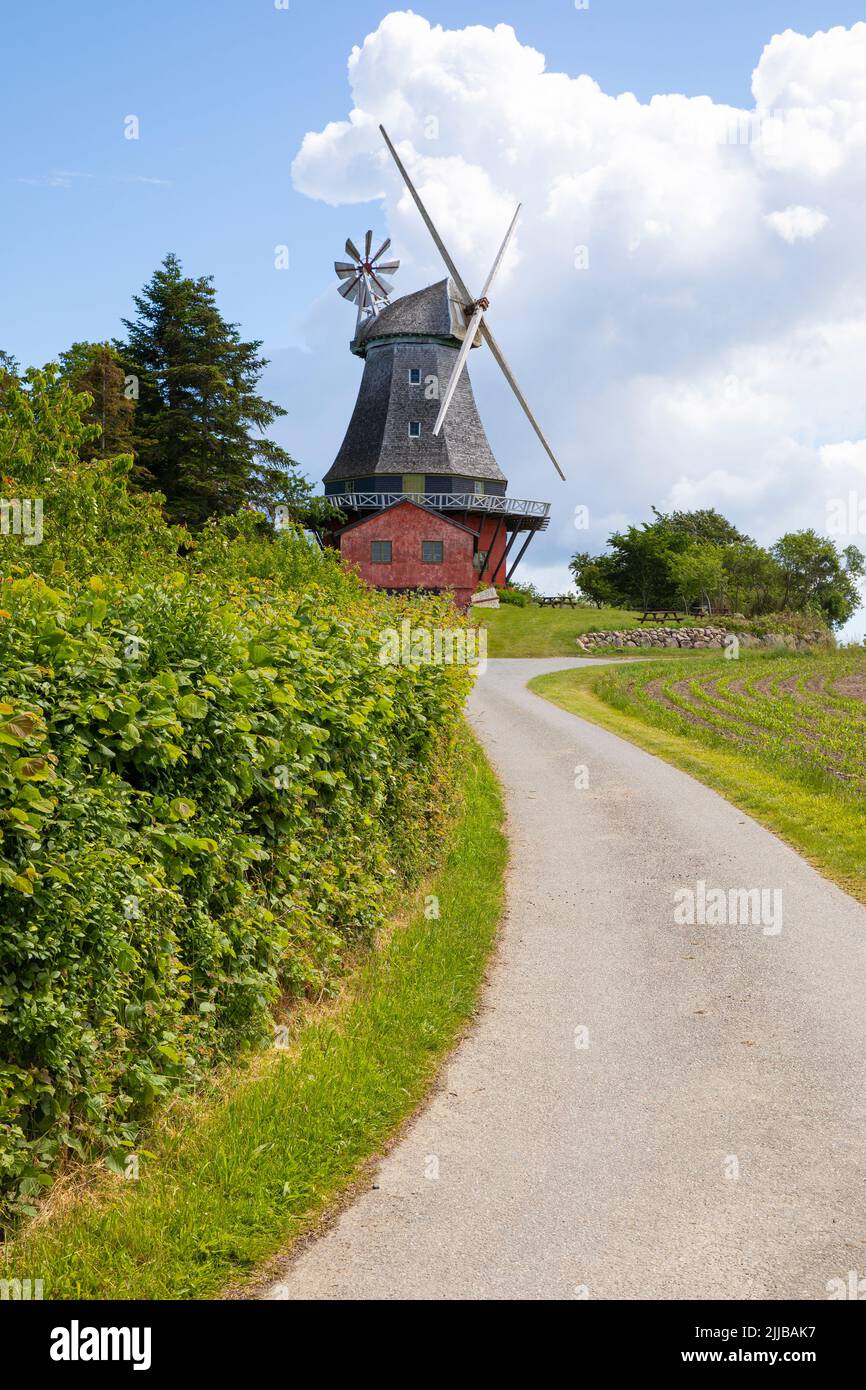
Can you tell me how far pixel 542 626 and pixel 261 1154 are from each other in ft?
191

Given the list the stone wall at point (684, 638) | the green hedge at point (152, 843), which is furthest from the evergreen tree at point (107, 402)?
the green hedge at point (152, 843)

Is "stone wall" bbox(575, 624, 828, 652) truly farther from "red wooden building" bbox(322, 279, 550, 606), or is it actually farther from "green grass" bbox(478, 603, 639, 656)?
"red wooden building" bbox(322, 279, 550, 606)

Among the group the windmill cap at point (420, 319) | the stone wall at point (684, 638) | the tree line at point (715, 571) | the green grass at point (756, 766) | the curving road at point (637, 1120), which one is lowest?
the curving road at point (637, 1120)

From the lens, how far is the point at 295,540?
28969 millimetres

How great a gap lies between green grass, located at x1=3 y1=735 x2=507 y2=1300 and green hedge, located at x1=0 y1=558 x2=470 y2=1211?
0.84 feet

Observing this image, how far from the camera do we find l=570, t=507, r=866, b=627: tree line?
83875 millimetres

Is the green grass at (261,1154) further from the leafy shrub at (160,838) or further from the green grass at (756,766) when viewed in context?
the green grass at (756,766)

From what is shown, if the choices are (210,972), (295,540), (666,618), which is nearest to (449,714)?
(210,972)

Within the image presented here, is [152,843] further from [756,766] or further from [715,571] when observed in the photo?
[715,571]

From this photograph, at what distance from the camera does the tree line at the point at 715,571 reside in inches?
3302

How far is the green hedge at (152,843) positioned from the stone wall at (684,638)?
50.4 m

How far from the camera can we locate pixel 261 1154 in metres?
6.29

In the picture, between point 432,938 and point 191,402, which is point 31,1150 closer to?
point 432,938
